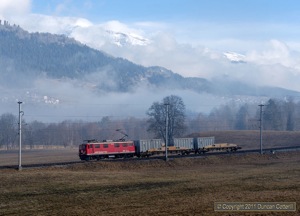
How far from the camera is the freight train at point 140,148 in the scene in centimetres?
8694

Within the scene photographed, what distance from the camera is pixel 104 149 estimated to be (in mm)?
87562

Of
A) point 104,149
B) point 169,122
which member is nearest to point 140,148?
point 104,149

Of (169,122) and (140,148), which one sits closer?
(140,148)

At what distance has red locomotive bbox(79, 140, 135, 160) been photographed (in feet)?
283

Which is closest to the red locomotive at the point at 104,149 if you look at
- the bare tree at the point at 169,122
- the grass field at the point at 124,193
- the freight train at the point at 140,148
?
the freight train at the point at 140,148

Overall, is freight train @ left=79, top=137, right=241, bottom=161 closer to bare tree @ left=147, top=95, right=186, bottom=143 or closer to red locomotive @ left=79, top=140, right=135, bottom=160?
red locomotive @ left=79, top=140, right=135, bottom=160

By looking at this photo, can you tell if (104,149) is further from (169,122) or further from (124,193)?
(124,193)

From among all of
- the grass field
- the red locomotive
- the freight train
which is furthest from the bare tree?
the grass field

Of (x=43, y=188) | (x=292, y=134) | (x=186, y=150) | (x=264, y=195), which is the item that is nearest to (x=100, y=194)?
(x=43, y=188)

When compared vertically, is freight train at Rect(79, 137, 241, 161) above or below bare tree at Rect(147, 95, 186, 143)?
below

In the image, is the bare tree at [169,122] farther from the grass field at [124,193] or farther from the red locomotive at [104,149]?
the grass field at [124,193]

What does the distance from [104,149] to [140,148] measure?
7420mm

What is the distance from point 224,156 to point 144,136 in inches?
4421

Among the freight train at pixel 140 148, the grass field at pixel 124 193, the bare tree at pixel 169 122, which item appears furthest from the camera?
the bare tree at pixel 169 122
